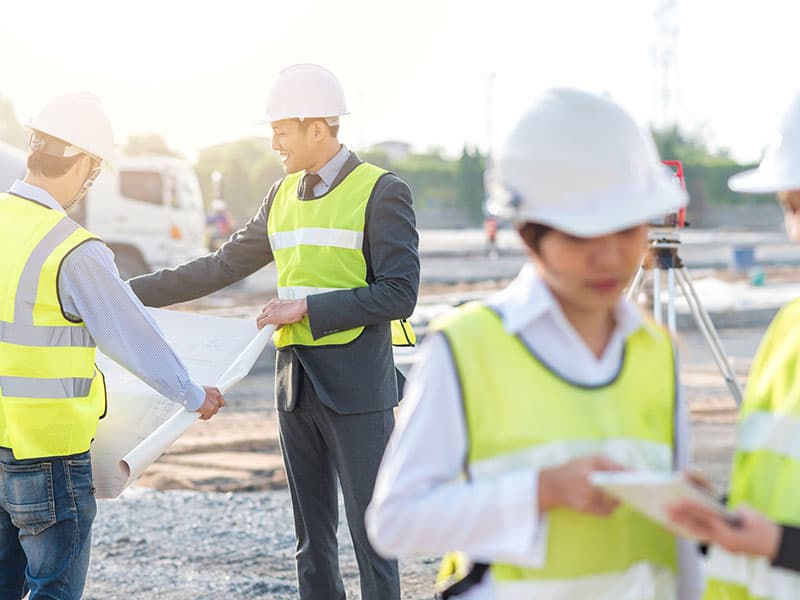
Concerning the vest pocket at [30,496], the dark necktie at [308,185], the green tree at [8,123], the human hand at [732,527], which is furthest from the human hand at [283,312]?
the green tree at [8,123]

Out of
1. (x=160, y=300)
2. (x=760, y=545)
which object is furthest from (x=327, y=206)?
(x=760, y=545)

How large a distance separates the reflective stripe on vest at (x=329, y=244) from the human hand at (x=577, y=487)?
7.23 feet

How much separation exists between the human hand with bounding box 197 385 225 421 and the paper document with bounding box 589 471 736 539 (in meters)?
2.14

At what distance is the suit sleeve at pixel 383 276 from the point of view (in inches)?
153

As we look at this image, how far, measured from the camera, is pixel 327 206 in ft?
13.1

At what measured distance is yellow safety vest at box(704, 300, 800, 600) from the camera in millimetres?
1951

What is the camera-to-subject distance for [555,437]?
6.23 feet

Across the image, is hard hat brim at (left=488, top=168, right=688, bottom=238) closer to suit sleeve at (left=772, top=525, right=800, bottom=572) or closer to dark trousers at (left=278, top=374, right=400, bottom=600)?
suit sleeve at (left=772, top=525, right=800, bottom=572)

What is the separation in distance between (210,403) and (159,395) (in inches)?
9.8

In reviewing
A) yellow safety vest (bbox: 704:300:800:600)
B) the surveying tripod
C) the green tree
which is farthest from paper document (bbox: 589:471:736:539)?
the green tree

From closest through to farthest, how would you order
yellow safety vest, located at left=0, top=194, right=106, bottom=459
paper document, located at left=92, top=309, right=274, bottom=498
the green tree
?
yellow safety vest, located at left=0, top=194, right=106, bottom=459
paper document, located at left=92, top=309, right=274, bottom=498
the green tree

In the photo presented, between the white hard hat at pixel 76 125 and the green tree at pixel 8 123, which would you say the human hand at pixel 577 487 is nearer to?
the white hard hat at pixel 76 125

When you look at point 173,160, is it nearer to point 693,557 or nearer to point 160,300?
point 160,300

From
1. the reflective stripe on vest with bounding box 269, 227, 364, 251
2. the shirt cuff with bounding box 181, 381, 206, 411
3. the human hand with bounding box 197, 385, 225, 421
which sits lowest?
the human hand with bounding box 197, 385, 225, 421
